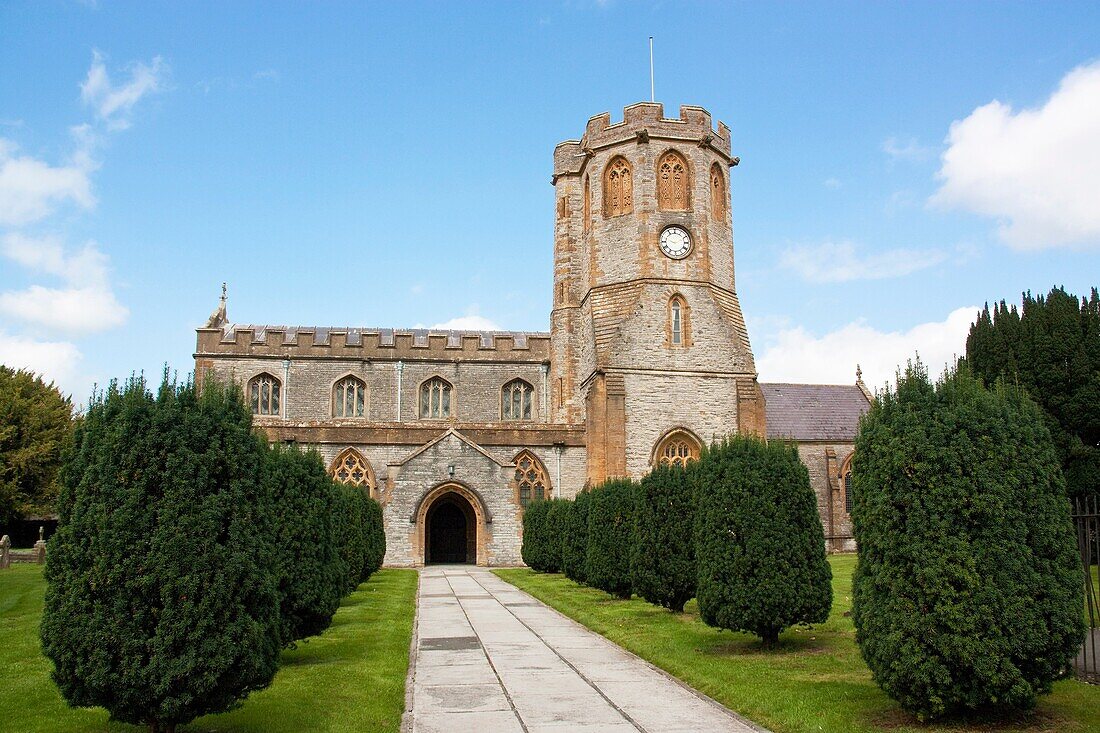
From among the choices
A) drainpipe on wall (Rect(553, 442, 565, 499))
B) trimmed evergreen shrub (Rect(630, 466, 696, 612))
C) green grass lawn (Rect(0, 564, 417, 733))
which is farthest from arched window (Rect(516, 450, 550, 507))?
green grass lawn (Rect(0, 564, 417, 733))

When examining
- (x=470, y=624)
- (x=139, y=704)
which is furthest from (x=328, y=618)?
(x=139, y=704)

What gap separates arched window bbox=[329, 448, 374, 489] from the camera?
35188 millimetres

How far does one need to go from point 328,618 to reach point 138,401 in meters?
5.98

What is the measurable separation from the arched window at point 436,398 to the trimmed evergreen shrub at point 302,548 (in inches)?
1088

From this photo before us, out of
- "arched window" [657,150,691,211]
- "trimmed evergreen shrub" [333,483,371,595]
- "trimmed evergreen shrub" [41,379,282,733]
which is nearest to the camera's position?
"trimmed evergreen shrub" [41,379,282,733]

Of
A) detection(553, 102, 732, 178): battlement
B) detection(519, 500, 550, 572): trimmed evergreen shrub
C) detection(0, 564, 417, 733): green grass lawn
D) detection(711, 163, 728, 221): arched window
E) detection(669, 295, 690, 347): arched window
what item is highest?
detection(553, 102, 732, 178): battlement

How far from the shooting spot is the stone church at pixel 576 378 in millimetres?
34188

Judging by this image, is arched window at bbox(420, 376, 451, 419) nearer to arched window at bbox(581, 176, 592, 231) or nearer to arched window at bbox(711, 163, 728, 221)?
arched window at bbox(581, 176, 592, 231)

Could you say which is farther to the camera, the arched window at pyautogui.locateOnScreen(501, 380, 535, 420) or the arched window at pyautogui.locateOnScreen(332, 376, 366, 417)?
the arched window at pyautogui.locateOnScreen(501, 380, 535, 420)

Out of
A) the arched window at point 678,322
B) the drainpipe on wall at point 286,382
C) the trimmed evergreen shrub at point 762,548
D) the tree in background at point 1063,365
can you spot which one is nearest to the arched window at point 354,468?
the drainpipe on wall at point 286,382

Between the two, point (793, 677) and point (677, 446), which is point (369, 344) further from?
point (793, 677)

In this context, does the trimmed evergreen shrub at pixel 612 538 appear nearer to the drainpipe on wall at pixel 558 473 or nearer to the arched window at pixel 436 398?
the drainpipe on wall at pixel 558 473

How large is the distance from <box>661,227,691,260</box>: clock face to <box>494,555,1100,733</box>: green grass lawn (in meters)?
18.9

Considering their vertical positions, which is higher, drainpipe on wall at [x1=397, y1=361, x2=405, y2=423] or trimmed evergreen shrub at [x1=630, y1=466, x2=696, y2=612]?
drainpipe on wall at [x1=397, y1=361, x2=405, y2=423]
